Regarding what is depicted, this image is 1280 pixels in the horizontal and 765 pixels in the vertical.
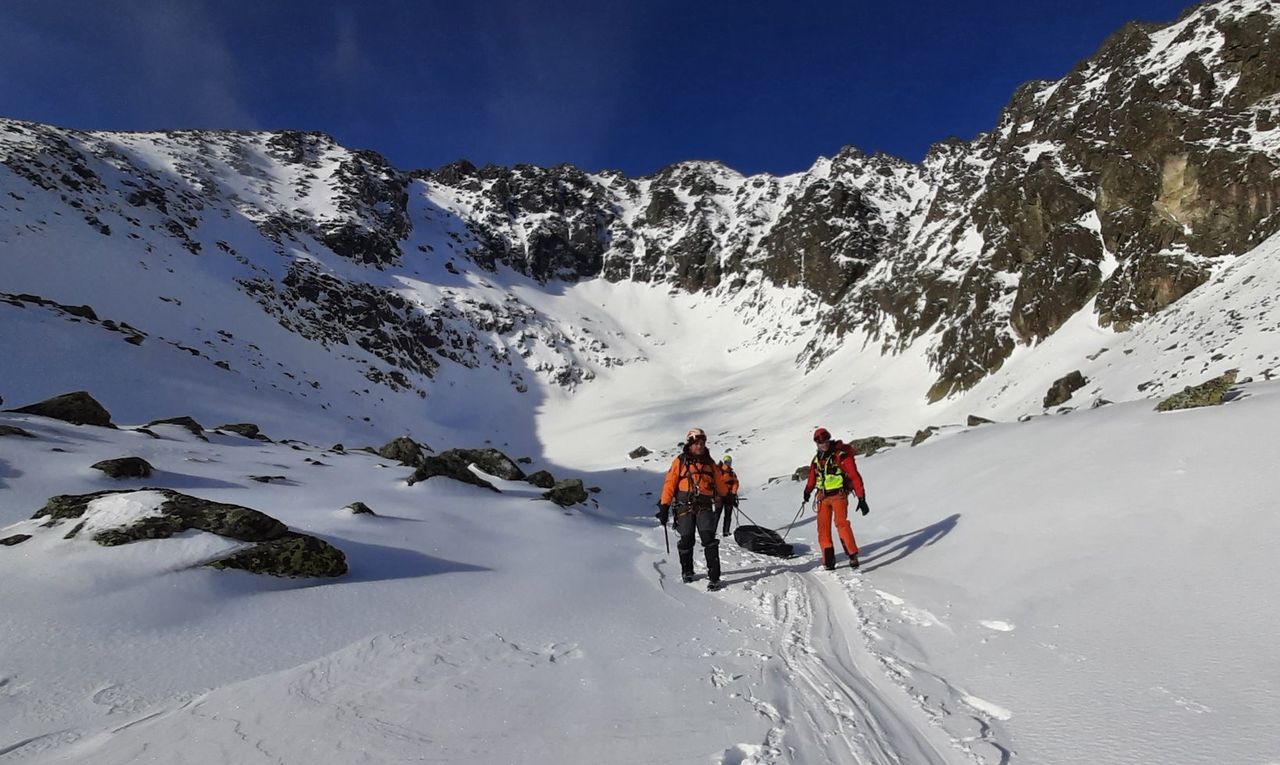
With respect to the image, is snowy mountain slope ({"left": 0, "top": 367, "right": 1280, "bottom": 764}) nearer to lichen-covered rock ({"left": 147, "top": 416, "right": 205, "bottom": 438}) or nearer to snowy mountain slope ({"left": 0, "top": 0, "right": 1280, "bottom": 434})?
lichen-covered rock ({"left": 147, "top": 416, "right": 205, "bottom": 438})

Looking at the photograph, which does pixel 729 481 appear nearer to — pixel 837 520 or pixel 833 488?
pixel 833 488

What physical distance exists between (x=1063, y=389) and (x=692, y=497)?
20415 millimetres

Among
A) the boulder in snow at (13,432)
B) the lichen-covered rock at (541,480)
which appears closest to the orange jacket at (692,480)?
the boulder in snow at (13,432)

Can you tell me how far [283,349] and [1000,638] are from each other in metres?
55.9

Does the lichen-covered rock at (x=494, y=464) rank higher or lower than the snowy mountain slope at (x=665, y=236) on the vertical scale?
lower

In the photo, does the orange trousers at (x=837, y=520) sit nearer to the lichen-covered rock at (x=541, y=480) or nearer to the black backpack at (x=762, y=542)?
the black backpack at (x=762, y=542)

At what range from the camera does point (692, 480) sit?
765 centimetres

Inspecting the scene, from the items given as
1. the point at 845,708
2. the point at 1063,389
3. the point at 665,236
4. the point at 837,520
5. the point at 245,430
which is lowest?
the point at 845,708

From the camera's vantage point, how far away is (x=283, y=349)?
4916cm

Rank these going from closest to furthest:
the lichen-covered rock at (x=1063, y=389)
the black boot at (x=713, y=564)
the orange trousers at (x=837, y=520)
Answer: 1. the black boot at (x=713, y=564)
2. the orange trousers at (x=837, y=520)
3. the lichen-covered rock at (x=1063, y=389)

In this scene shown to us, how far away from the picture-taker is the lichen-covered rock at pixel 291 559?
5.35 m

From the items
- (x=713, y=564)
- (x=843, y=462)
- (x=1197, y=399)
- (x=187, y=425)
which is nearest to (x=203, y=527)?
(x=713, y=564)

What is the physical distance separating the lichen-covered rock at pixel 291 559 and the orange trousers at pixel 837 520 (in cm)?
607

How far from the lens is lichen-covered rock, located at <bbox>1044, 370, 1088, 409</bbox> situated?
69.2 ft
